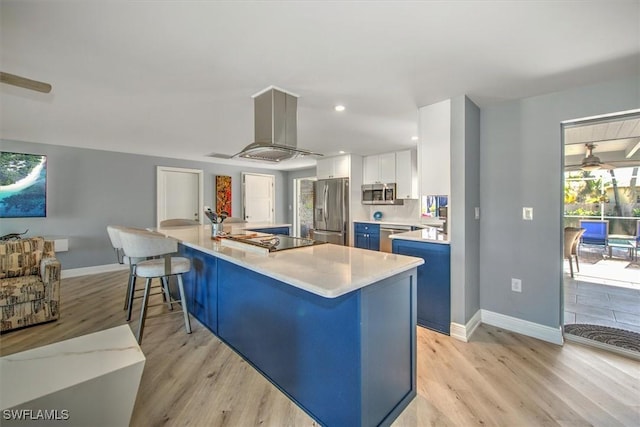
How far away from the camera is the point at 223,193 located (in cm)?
635

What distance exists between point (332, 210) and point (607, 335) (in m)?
4.02

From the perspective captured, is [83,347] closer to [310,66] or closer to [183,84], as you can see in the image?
[183,84]

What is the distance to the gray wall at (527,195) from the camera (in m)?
2.42

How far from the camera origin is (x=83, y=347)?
1.34m

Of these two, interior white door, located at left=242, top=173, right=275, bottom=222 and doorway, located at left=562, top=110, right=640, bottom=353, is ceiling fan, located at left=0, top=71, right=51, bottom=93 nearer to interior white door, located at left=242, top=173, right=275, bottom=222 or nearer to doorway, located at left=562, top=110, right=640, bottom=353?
doorway, located at left=562, top=110, right=640, bottom=353

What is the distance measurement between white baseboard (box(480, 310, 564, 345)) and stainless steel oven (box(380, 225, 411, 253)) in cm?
204

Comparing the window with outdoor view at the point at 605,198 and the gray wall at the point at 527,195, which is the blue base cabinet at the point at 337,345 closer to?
the gray wall at the point at 527,195

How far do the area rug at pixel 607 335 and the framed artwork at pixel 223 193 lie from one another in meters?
6.00

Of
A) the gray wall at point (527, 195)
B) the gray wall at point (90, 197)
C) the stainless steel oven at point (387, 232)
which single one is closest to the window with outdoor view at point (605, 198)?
the gray wall at point (527, 195)

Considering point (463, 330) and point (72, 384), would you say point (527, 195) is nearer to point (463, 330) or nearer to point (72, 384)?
point (463, 330)

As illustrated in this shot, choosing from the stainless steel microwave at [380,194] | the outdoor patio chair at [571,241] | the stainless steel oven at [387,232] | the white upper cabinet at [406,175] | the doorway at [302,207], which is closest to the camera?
the outdoor patio chair at [571,241]

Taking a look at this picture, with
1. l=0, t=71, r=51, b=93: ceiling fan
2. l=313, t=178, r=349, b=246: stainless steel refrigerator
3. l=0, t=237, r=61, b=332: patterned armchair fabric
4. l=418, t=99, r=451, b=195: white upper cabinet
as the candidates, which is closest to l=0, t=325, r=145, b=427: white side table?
l=0, t=71, r=51, b=93: ceiling fan

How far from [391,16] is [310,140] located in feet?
9.30

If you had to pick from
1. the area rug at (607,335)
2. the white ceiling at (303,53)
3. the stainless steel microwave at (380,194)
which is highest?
the white ceiling at (303,53)
